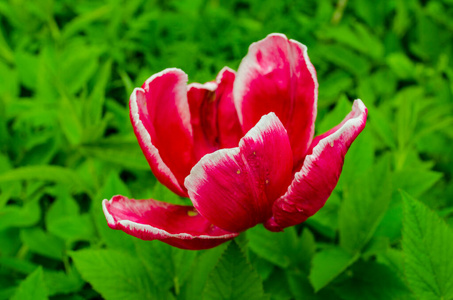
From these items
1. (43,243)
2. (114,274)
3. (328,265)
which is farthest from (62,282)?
(328,265)

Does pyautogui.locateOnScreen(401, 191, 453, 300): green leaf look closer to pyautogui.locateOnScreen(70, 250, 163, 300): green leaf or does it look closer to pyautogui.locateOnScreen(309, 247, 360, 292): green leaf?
pyautogui.locateOnScreen(309, 247, 360, 292): green leaf

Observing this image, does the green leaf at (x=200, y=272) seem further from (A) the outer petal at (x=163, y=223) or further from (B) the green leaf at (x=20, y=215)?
(B) the green leaf at (x=20, y=215)

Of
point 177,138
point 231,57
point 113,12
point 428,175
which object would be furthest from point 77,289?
point 113,12

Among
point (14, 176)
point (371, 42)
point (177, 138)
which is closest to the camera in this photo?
point (177, 138)

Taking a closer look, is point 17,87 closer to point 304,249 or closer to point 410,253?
point 304,249

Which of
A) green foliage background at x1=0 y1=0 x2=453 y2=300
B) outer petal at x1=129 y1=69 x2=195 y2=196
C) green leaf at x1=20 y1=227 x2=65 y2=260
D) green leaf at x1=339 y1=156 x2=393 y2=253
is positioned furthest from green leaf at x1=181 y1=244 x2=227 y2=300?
green leaf at x1=20 y1=227 x2=65 y2=260

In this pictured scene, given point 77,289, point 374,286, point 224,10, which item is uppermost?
point 224,10

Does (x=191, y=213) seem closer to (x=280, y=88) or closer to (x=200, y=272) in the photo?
(x=200, y=272)

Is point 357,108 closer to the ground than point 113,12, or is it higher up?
higher up
